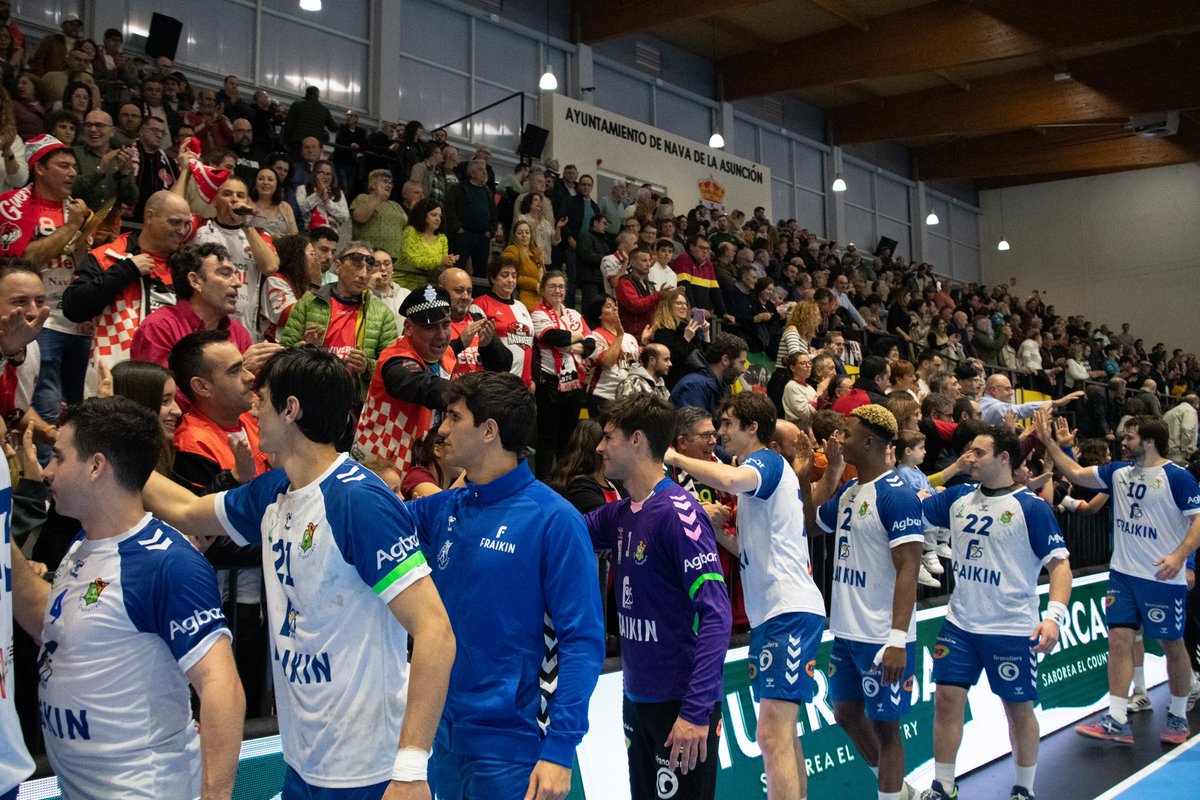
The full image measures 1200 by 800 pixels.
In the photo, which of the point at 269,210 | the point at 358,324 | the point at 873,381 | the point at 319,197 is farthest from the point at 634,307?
the point at 358,324

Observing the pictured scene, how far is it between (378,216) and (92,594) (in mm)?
7821

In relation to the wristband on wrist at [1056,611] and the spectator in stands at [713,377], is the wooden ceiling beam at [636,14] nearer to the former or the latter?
the spectator in stands at [713,377]

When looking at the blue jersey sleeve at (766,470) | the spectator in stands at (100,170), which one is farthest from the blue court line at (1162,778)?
the spectator in stands at (100,170)

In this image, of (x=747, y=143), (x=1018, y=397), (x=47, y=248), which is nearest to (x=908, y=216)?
(x=747, y=143)

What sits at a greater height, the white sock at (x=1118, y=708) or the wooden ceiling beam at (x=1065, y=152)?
the wooden ceiling beam at (x=1065, y=152)

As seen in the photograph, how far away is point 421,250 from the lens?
8719 mm

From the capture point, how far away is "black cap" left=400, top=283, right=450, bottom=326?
5.36 metres

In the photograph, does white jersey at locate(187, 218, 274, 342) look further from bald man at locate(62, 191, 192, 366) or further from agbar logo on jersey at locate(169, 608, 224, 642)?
agbar logo on jersey at locate(169, 608, 224, 642)

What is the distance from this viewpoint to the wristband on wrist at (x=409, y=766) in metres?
2.21

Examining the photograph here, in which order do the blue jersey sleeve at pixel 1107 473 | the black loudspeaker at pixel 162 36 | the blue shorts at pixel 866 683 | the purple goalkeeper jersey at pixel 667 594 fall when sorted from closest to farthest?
1. the purple goalkeeper jersey at pixel 667 594
2. the blue shorts at pixel 866 683
3. the blue jersey sleeve at pixel 1107 473
4. the black loudspeaker at pixel 162 36

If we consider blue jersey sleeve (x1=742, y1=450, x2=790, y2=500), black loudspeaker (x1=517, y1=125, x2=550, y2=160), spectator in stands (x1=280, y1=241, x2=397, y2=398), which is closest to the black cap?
spectator in stands (x1=280, y1=241, x2=397, y2=398)

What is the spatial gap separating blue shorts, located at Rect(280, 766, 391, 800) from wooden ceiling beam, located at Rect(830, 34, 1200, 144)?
21.4m

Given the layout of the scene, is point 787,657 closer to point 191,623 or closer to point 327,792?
point 327,792

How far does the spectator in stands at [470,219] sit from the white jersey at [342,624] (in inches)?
328
